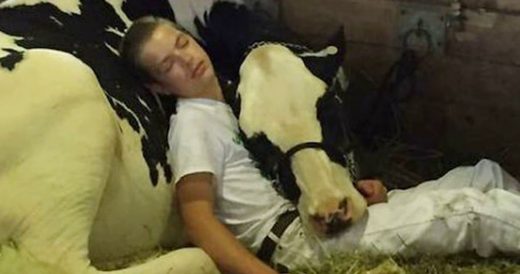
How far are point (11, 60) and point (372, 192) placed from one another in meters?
0.69

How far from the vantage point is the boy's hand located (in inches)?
73.3

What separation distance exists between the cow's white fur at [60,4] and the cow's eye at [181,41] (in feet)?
0.72

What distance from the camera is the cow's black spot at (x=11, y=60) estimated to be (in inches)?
64.6

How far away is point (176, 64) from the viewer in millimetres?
1835

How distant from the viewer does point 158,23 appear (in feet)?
6.12

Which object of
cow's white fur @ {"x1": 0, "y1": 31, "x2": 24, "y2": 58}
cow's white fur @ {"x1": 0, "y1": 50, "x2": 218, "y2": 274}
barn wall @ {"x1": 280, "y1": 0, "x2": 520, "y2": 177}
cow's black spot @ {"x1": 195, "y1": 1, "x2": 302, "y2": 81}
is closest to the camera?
cow's white fur @ {"x1": 0, "y1": 50, "x2": 218, "y2": 274}

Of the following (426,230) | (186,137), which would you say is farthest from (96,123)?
(426,230)

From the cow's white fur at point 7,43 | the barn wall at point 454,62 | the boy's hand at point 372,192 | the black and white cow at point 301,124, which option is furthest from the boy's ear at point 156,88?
the barn wall at point 454,62

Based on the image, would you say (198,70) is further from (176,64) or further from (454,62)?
(454,62)

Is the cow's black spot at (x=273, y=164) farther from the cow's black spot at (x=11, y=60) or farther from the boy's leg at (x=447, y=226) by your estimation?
the cow's black spot at (x=11, y=60)

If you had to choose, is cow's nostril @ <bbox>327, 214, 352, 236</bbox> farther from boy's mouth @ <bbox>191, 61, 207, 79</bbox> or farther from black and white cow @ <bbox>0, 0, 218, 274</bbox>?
boy's mouth @ <bbox>191, 61, 207, 79</bbox>

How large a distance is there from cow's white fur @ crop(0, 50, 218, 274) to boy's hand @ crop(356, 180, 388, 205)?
1.09ft

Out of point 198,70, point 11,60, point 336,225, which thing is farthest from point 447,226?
point 11,60

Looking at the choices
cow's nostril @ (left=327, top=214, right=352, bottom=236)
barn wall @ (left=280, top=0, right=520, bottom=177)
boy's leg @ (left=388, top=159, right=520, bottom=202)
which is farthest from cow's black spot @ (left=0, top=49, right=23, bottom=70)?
barn wall @ (left=280, top=0, right=520, bottom=177)
